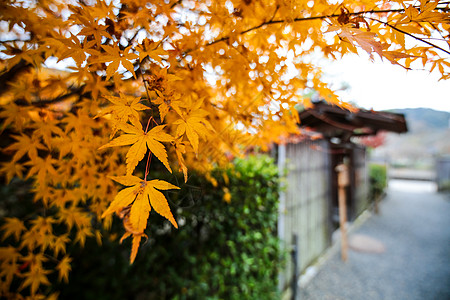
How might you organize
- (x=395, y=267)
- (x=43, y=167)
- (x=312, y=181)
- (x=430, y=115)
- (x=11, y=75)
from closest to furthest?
1. (x=43, y=167)
2. (x=11, y=75)
3. (x=430, y=115)
4. (x=395, y=267)
5. (x=312, y=181)

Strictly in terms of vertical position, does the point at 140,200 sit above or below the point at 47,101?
below

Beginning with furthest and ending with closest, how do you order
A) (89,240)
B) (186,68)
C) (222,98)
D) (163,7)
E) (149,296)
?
(89,240) → (149,296) → (222,98) → (186,68) → (163,7)

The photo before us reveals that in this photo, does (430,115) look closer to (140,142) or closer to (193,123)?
(193,123)

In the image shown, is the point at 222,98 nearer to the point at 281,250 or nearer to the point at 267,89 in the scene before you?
the point at 267,89

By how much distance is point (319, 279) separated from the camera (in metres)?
4.02

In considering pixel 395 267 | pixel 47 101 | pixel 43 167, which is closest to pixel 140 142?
pixel 43 167

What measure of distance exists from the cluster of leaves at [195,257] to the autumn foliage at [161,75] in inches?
46.4

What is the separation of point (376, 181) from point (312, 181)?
7.48 m

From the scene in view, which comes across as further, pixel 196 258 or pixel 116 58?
pixel 196 258

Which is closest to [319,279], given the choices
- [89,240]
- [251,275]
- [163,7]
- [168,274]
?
[251,275]

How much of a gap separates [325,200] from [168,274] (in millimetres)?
4017

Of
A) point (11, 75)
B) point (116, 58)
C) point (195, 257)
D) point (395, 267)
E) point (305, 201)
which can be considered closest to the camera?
point (116, 58)

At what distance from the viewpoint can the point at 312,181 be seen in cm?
459

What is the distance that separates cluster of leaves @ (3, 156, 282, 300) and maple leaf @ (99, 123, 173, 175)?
174cm
